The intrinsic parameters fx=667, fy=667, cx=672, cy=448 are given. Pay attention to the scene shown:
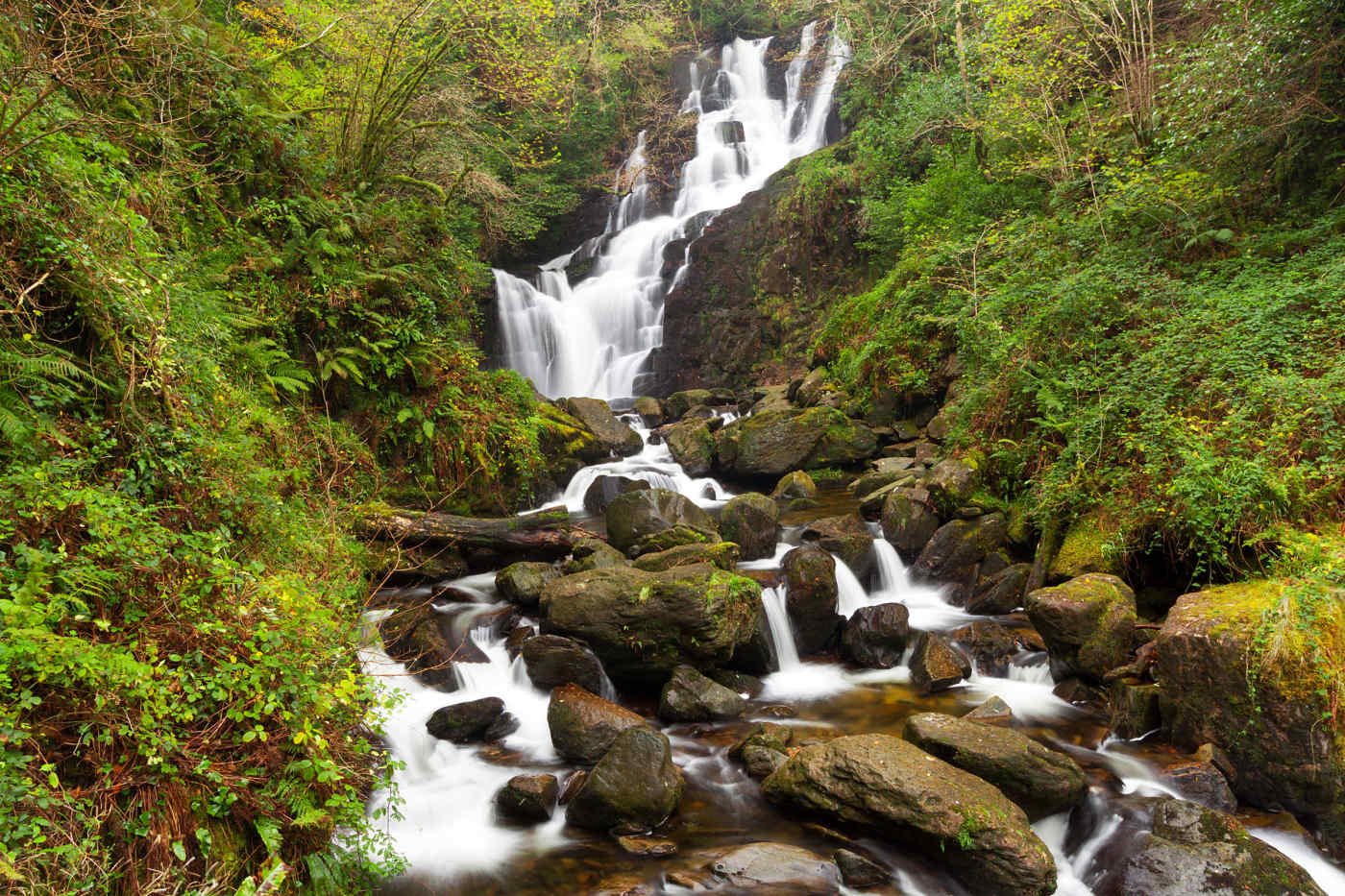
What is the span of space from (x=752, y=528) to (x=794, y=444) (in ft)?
12.8

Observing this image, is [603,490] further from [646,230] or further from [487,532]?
A: [646,230]

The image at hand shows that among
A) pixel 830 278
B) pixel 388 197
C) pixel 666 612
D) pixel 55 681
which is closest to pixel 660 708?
pixel 666 612

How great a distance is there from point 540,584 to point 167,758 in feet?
15.6

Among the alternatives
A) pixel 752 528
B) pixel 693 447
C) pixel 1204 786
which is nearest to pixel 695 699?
pixel 752 528

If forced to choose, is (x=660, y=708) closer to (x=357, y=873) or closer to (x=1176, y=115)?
(x=357, y=873)

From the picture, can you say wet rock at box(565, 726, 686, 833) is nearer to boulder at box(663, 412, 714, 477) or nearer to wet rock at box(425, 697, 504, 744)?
wet rock at box(425, 697, 504, 744)

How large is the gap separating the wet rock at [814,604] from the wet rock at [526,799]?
10.9 feet

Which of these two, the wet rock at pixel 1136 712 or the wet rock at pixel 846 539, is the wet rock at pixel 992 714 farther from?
the wet rock at pixel 846 539

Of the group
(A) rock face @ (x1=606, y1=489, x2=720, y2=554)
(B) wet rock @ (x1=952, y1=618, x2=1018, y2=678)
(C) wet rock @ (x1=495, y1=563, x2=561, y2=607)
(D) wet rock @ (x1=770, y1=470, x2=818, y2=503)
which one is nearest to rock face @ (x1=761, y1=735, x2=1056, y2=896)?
(B) wet rock @ (x1=952, y1=618, x2=1018, y2=678)

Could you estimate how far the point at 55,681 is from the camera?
2805mm

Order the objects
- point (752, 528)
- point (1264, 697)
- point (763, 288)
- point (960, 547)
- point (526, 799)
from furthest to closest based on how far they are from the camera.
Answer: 1. point (763, 288)
2. point (752, 528)
3. point (960, 547)
4. point (526, 799)
5. point (1264, 697)

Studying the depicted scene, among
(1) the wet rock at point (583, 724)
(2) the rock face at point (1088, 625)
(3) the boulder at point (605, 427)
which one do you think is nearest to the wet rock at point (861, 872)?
(1) the wet rock at point (583, 724)

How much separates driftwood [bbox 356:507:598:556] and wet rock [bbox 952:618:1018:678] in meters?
4.69

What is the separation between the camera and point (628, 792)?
4859mm
